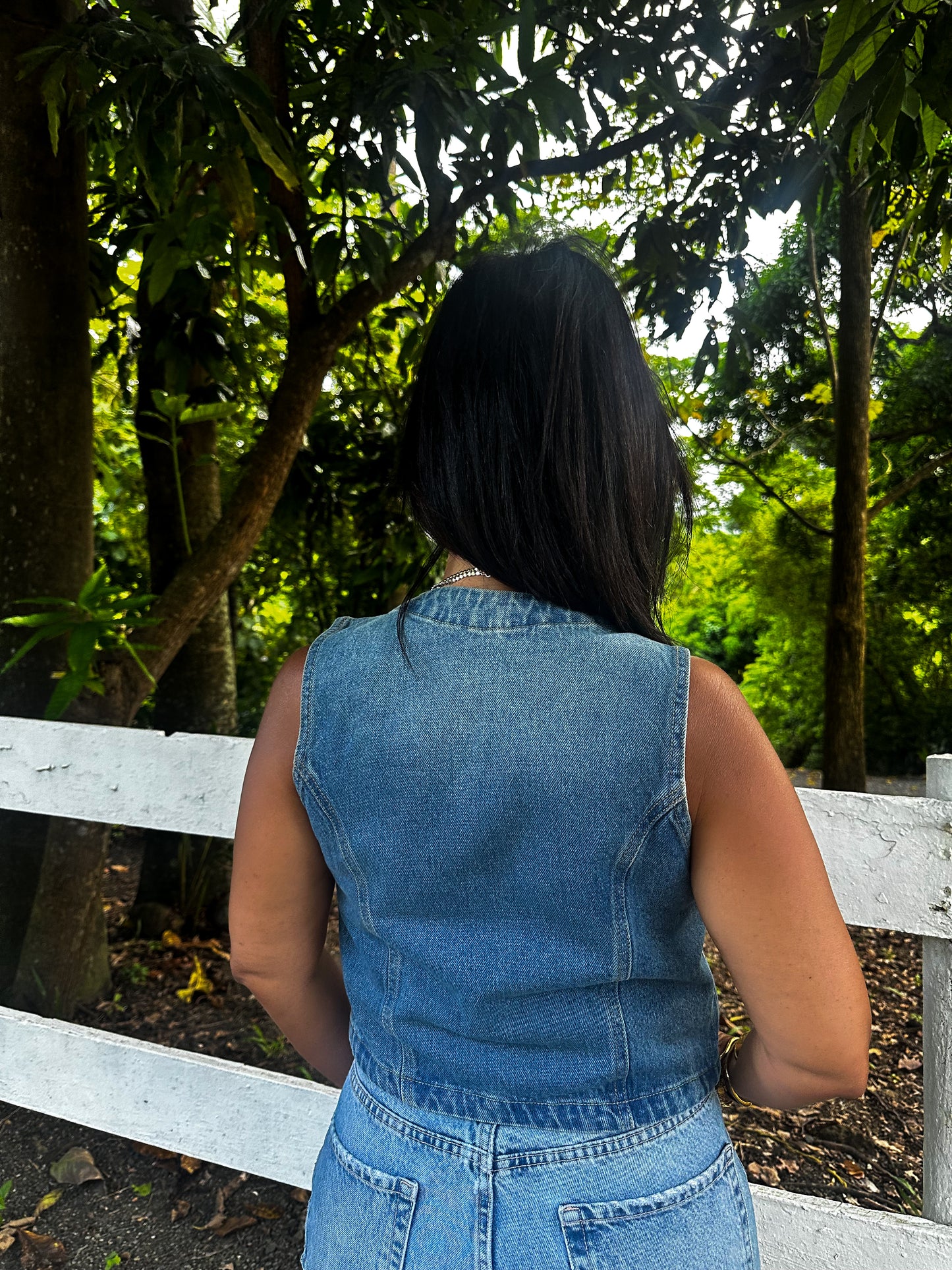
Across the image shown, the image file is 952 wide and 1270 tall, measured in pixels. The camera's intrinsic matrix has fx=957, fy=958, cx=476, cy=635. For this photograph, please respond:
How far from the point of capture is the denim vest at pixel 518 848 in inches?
29.6

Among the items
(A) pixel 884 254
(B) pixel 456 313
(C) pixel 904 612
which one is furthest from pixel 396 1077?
(C) pixel 904 612

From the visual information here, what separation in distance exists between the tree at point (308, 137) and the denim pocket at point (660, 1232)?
162 centimetres

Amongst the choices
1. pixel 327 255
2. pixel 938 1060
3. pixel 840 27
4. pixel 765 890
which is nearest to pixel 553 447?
pixel 765 890

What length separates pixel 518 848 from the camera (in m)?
0.78

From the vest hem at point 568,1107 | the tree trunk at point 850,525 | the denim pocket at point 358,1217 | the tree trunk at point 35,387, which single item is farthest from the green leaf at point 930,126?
the tree trunk at point 850,525

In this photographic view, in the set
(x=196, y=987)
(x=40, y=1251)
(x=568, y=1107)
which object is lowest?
(x=40, y=1251)

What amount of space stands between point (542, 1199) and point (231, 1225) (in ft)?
4.96

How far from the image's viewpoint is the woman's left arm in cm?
88

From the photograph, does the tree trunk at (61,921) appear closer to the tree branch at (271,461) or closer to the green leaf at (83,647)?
the tree branch at (271,461)

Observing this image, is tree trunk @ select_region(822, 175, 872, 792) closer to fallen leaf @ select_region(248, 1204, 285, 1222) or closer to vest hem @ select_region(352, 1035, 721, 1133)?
fallen leaf @ select_region(248, 1204, 285, 1222)

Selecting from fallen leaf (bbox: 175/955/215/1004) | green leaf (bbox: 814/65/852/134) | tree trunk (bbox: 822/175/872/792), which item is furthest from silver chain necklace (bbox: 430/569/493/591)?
tree trunk (bbox: 822/175/872/792)

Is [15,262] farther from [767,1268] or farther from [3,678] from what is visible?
[767,1268]

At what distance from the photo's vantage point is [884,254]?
20.4 feet

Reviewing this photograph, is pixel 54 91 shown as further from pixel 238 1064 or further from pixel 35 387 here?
pixel 238 1064
